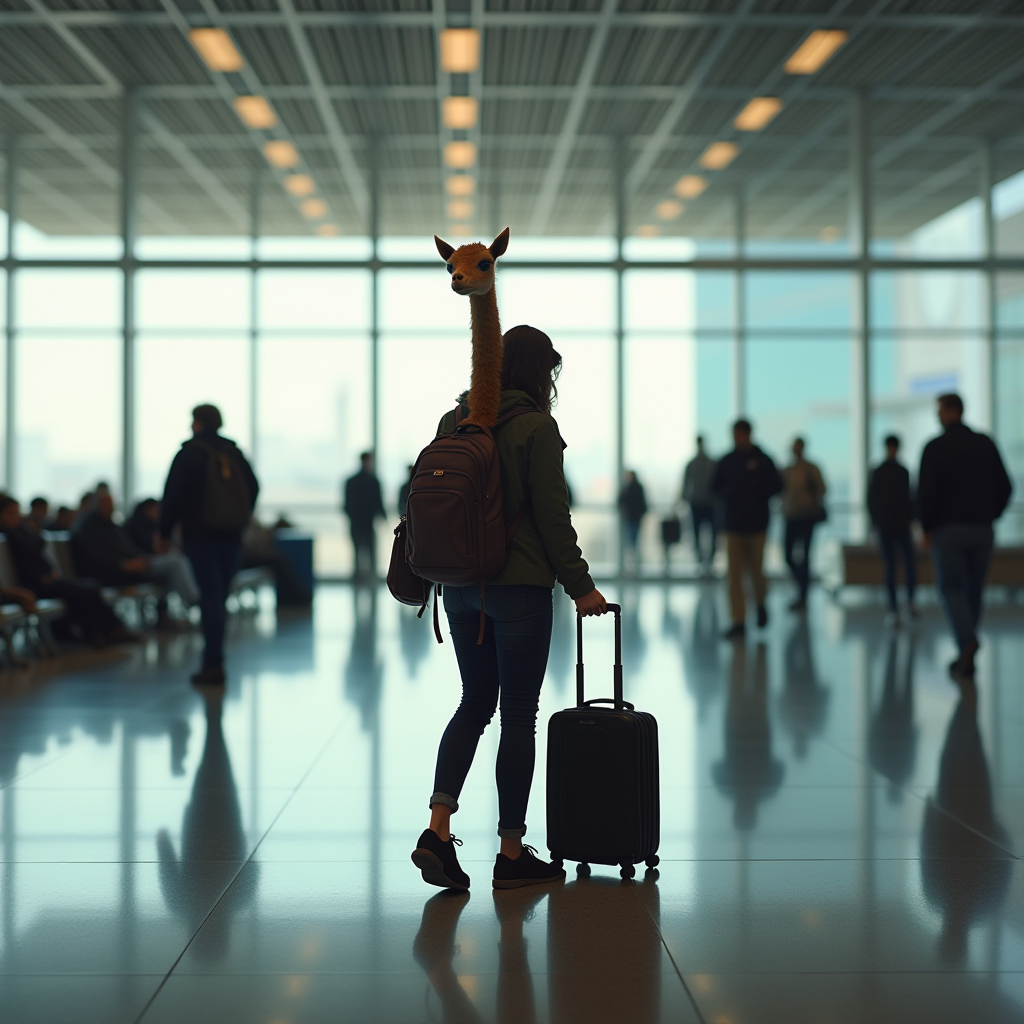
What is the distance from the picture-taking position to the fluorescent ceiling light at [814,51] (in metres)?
13.3

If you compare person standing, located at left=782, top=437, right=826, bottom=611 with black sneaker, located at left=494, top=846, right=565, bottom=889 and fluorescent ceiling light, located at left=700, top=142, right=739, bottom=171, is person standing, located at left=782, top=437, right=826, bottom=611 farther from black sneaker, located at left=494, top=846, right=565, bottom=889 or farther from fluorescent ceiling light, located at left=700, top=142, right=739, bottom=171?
black sneaker, located at left=494, top=846, right=565, bottom=889

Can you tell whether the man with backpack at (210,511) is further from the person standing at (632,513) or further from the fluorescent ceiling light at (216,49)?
the person standing at (632,513)

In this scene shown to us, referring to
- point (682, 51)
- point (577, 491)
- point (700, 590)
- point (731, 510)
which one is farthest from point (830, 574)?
point (682, 51)

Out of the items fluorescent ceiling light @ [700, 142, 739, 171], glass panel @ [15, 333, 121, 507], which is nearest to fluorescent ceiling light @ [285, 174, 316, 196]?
glass panel @ [15, 333, 121, 507]

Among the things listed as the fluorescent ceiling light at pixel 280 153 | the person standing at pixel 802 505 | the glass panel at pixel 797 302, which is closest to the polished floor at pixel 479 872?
the person standing at pixel 802 505

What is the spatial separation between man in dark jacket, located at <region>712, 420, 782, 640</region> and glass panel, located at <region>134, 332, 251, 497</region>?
9581 millimetres

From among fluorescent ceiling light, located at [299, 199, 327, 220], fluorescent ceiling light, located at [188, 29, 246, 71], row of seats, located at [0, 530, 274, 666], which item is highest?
fluorescent ceiling light, located at [299, 199, 327, 220]

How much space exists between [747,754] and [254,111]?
1271cm

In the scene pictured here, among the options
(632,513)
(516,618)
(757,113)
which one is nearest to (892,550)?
(632,513)

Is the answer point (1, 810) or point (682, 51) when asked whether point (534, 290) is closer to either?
point (682, 51)

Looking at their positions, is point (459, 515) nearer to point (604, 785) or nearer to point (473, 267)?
point (473, 267)

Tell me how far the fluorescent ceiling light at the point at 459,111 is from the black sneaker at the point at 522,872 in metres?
13.0

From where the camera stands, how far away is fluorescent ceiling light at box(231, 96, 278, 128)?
50.2 feet

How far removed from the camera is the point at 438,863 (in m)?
3.57
